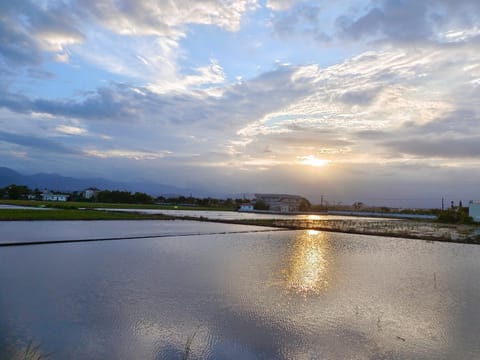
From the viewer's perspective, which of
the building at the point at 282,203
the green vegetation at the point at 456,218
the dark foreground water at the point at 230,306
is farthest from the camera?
the building at the point at 282,203

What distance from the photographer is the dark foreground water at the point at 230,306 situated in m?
4.05

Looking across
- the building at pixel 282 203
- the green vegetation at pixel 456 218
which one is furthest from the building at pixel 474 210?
the building at pixel 282 203

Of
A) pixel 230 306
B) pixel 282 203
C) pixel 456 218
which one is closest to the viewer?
pixel 230 306

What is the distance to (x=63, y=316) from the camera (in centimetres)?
471

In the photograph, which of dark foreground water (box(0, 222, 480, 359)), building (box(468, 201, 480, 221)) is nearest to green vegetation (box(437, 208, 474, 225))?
building (box(468, 201, 480, 221))

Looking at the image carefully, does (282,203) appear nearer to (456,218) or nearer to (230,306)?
(456,218)

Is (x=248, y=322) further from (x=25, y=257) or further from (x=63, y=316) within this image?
(x=25, y=257)

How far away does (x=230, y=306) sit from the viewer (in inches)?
215

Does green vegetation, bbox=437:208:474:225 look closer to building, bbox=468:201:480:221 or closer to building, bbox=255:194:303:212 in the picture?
building, bbox=468:201:480:221

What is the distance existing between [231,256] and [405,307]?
17.3ft

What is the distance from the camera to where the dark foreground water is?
4051 millimetres

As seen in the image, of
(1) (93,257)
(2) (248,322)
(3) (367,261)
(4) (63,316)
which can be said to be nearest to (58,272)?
(1) (93,257)

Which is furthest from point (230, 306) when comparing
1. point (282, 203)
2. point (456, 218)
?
point (282, 203)

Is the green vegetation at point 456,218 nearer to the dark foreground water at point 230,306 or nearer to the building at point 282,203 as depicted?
the dark foreground water at point 230,306
